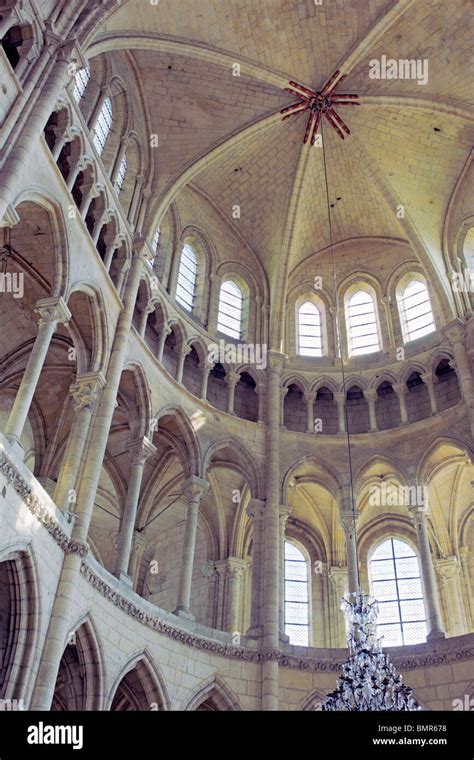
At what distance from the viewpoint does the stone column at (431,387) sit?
19.9 metres

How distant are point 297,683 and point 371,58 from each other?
15916 millimetres

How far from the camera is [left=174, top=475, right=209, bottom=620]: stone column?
16.3 m

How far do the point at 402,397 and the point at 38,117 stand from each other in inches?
470

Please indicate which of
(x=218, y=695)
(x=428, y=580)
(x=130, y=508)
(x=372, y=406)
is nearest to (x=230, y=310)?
(x=372, y=406)

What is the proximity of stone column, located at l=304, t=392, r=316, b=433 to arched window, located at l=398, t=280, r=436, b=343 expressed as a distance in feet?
10.9

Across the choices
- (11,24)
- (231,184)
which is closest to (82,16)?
(11,24)

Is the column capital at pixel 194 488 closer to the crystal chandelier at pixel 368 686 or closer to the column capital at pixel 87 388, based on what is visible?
the column capital at pixel 87 388

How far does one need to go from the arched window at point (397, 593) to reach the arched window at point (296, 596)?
1834 millimetres

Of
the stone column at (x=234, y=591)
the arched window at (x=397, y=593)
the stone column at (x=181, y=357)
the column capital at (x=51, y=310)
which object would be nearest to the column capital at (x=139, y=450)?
the stone column at (x=181, y=357)

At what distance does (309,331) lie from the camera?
77.8 feet

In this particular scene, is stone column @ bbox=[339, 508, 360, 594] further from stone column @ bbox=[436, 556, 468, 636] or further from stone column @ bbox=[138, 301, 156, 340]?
stone column @ bbox=[138, 301, 156, 340]

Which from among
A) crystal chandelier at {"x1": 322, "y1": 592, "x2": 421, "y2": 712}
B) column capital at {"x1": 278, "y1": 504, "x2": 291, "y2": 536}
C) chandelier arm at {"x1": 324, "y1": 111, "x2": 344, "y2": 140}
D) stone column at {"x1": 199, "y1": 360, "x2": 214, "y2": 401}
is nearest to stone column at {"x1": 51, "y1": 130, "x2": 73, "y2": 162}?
stone column at {"x1": 199, "y1": 360, "x2": 214, "y2": 401}
